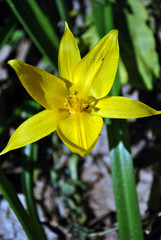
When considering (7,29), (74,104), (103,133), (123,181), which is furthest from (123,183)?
(7,29)

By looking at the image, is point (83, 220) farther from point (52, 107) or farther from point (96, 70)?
point (96, 70)

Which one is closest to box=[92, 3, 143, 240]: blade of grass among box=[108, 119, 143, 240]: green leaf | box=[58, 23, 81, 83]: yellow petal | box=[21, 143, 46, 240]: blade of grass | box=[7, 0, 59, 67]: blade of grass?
box=[108, 119, 143, 240]: green leaf

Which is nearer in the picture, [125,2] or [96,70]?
[96,70]

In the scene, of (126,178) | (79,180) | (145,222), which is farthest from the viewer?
(79,180)

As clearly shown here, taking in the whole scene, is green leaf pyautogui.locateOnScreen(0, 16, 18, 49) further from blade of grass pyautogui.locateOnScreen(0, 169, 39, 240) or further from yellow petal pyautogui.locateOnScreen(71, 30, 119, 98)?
blade of grass pyautogui.locateOnScreen(0, 169, 39, 240)

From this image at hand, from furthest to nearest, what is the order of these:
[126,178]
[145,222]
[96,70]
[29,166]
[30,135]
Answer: [145,222], [29,166], [126,178], [96,70], [30,135]

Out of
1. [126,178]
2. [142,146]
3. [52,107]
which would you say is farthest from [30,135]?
[142,146]
